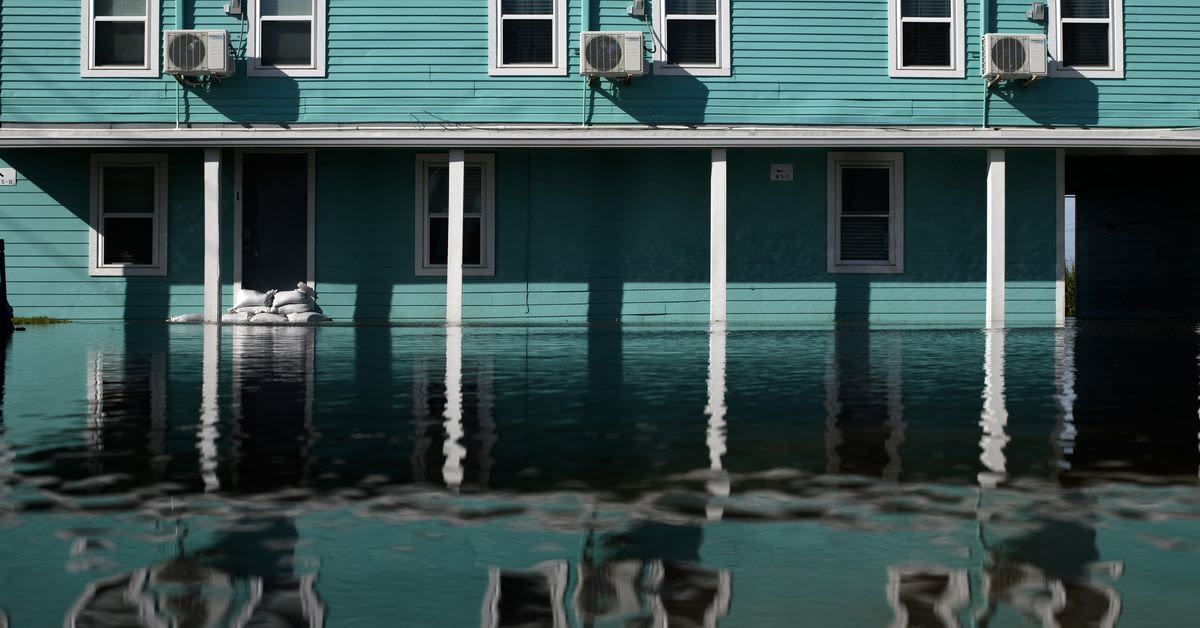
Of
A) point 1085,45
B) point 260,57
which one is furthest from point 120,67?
point 1085,45

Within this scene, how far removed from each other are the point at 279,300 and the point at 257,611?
16712 millimetres

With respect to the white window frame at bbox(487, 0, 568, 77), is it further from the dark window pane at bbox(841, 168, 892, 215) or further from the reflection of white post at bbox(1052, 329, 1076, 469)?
the reflection of white post at bbox(1052, 329, 1076, 469)

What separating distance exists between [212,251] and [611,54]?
590 cm

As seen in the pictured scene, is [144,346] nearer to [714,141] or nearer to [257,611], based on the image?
[714,141]

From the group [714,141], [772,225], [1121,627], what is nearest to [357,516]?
[1121,627]

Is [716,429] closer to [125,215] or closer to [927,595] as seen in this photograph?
[927,595]

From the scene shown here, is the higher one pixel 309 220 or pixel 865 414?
pixel 309 220

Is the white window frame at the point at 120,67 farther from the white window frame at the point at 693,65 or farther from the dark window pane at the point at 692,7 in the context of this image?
the dark window pane at the point at 692,7

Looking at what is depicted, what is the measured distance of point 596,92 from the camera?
62.0 feet

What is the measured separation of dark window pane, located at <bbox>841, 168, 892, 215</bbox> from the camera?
1959 centimetres

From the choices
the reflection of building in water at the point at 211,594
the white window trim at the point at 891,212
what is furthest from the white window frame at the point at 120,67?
the reflection of building in water at the point at 211,594

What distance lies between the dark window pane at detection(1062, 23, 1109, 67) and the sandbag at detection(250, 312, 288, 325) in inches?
453

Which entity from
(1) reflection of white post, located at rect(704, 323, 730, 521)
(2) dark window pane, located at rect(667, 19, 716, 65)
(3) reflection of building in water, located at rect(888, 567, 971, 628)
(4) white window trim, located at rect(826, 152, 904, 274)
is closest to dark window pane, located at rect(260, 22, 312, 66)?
(2) dark window pane, located at rect(667, 19, 716, 65)

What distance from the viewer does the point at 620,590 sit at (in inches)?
85.8
